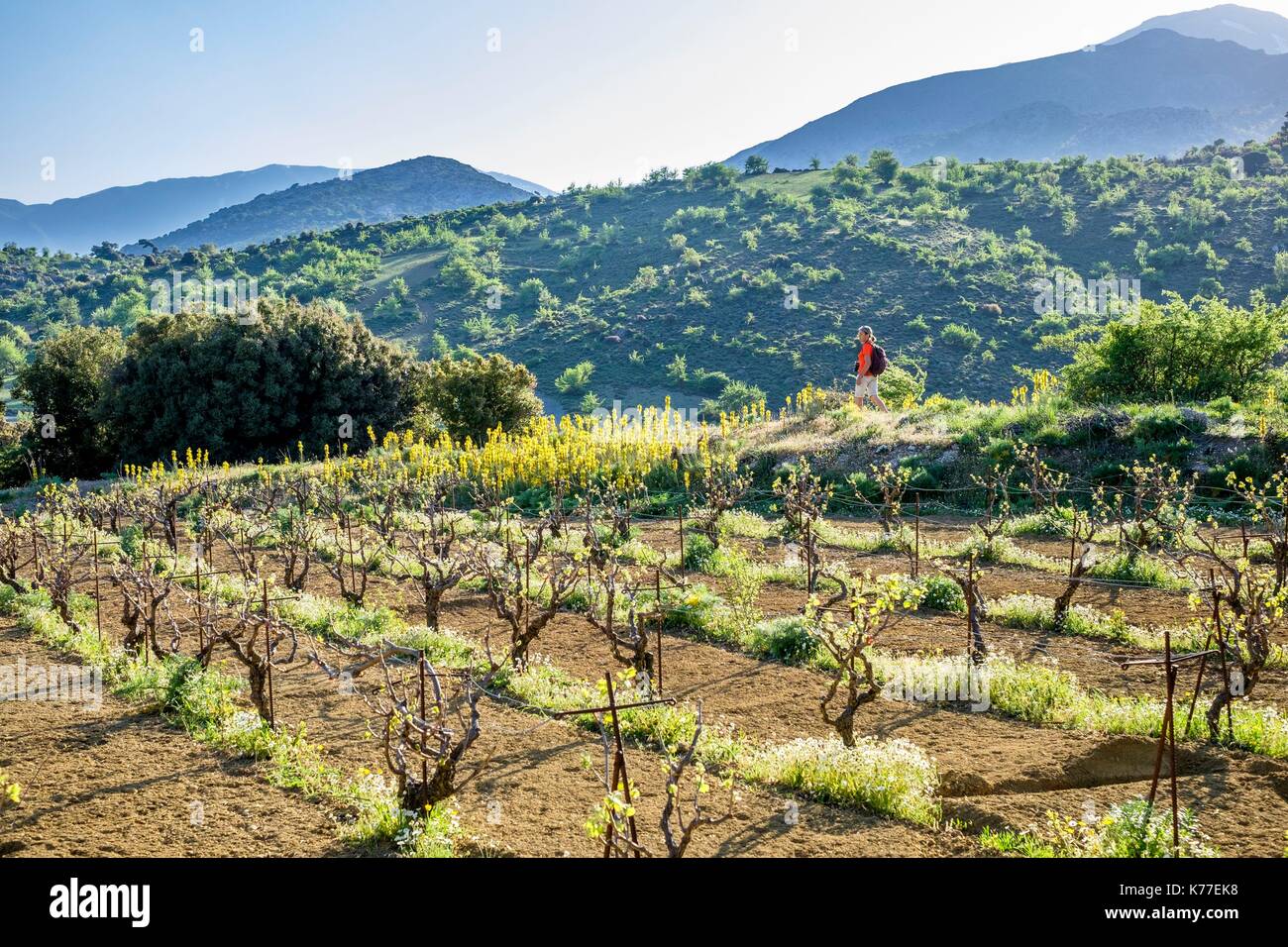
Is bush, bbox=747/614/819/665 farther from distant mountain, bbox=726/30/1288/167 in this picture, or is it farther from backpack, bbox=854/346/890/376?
distant mountain, bbox=726/30/1288/167

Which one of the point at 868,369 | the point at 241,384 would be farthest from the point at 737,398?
the point at 241,384

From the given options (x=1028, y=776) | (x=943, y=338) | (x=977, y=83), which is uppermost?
(x=977, y=83)

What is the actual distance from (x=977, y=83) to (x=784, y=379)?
588ft

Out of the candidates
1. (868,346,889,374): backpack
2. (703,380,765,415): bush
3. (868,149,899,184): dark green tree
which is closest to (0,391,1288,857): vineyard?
(868,346,889,374): backpack

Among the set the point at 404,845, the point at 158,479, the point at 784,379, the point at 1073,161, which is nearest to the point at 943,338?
the point at 784,379

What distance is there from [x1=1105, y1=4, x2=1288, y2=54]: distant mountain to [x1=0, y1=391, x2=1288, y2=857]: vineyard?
688 feet

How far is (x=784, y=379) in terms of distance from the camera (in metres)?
41.4

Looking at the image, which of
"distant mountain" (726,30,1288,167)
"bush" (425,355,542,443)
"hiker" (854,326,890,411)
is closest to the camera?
"hiker" (854,326,890,411)

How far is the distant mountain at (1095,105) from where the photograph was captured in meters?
138

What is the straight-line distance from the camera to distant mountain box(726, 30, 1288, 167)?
13812 cm

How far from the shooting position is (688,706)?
6.66 metres

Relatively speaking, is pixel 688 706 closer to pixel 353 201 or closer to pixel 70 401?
pixel 70 401

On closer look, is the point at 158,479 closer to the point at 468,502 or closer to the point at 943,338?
the point at 468,502

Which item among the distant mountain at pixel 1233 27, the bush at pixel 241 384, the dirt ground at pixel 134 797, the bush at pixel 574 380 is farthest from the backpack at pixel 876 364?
the distant mountain at pixel 1233 27
